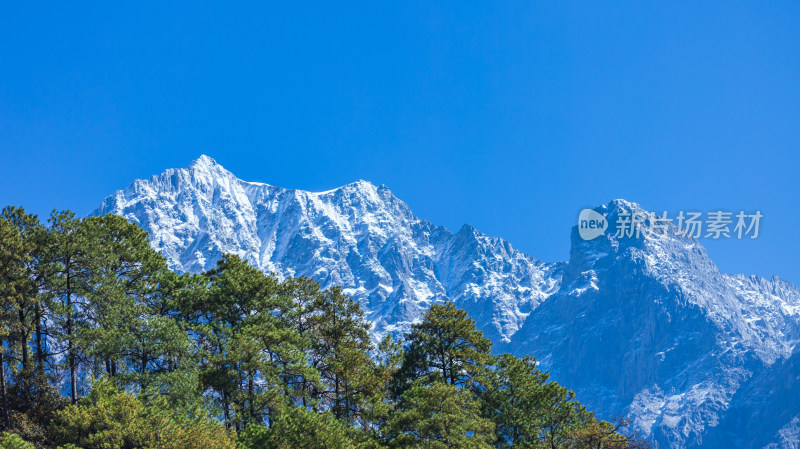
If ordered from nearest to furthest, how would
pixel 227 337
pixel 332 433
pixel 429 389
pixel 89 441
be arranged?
pixel 89 441 < pixel 332 433 < pixel 429 389 < pixel 227 337

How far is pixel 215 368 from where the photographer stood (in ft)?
146

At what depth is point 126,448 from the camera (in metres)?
34.0

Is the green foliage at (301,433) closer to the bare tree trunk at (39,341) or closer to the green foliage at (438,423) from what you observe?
the green foliage at (438,423)

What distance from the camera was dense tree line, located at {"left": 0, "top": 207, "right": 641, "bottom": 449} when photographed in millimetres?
37156

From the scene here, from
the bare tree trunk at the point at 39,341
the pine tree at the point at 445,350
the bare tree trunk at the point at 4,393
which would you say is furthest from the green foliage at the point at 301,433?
the bare tree trunk at the point at 39,341

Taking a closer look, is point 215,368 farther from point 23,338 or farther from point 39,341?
point 23,338

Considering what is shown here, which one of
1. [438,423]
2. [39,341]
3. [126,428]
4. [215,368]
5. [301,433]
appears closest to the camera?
[126,428]

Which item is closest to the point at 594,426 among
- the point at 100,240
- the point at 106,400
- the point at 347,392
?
the point at 347,392

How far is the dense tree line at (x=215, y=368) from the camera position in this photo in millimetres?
37156

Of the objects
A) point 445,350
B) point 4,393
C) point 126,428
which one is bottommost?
point 126,428

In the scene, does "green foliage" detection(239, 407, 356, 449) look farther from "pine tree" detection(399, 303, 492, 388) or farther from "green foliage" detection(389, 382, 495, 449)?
"pine tree" detection(399, 303, 492, 388)

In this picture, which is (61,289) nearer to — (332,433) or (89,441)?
(89,441)

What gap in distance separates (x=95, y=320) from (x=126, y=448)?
1097 cm

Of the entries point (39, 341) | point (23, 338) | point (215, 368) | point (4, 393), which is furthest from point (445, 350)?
point (4, 393)
